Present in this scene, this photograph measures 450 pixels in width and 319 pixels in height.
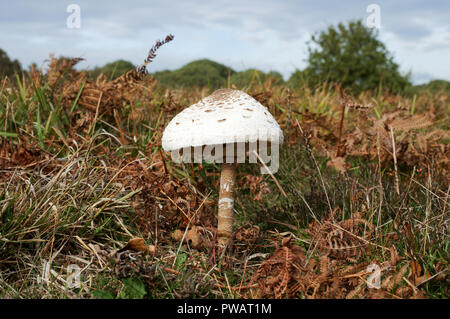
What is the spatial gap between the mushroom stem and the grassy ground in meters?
0.12

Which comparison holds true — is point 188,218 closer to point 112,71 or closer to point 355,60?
point 112,71

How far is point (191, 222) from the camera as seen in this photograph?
9.45 ft

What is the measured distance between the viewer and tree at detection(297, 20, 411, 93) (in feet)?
43.3

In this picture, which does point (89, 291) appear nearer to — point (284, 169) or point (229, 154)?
point (229, 154)

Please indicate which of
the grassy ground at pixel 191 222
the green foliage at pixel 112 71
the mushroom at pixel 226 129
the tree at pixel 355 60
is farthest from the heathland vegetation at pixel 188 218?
the tree at pixel 355 60

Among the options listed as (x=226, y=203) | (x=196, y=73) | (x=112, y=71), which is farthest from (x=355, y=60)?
(x=226, y=203)

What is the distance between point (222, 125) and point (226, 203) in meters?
0.76

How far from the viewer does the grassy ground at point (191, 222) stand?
7.27 ft
